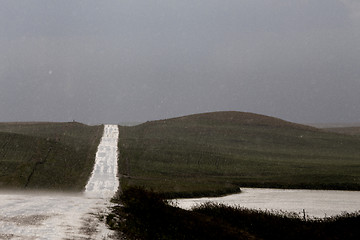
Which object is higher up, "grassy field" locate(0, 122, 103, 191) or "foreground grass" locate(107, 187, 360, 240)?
"grassy field" locate(0, 122, 103, 191)

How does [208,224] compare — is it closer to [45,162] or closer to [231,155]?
[45,162]

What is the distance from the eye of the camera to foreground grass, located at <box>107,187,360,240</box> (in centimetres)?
1377

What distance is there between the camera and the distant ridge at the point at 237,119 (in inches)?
4190

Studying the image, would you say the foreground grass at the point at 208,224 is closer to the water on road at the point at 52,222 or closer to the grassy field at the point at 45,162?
the water on road at the point at 52,222

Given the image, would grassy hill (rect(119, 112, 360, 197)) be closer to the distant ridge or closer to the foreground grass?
the distant ridge

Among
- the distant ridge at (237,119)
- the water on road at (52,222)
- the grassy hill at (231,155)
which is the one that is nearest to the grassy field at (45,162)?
the grassy hill at (231,155)

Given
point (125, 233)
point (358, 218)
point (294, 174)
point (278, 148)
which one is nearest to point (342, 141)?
point (278, 148)

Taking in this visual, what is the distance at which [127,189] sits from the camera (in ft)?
65.8

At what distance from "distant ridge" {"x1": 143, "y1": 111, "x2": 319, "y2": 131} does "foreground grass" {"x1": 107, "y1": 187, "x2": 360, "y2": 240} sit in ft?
291

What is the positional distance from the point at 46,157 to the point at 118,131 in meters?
37.0

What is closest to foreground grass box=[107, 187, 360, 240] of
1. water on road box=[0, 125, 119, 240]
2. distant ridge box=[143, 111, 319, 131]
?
water on road box=[0, 125, 119, 240]

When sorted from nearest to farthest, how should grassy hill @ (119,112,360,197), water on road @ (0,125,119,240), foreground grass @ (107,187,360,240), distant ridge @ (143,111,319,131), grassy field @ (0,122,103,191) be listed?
water on road @ (0,125,119,240) < foreground grass @ (107,187,360,240) < grassy field @ (0,122,103,191) < grassy hill @ (119,112,360,197) < distant ridge @ (143,111,319,131)

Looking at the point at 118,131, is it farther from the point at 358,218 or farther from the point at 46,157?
the point at 358,218

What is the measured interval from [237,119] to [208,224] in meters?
97.6
